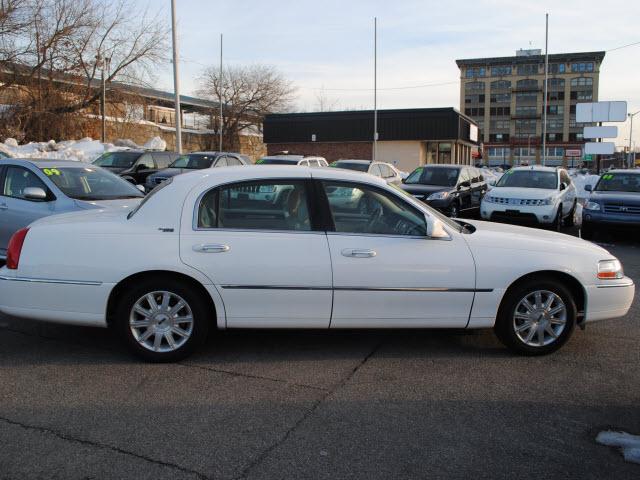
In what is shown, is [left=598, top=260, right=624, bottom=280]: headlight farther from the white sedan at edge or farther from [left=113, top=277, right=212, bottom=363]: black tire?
[left=113, top=277, right=212, bottom=363]: black tire

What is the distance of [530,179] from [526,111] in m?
113

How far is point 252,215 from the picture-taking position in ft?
Answer: 16.1

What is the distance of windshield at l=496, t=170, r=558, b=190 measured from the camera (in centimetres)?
1480

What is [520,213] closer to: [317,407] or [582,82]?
[317,407]

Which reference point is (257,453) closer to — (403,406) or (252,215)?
(403,406)

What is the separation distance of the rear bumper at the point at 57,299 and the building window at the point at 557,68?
126m

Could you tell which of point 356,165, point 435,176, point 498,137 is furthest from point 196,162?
point 498,137

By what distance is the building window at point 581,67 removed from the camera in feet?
379

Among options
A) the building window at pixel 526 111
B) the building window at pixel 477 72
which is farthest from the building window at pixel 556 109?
the building window at pixel 477 72

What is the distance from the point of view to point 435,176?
629 inches

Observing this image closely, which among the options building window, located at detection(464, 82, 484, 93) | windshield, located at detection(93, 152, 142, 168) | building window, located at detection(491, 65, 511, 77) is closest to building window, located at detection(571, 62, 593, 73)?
building window, located at detection(491, 65, 511, 77)

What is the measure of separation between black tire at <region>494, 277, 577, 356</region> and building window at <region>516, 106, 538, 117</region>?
123014mm

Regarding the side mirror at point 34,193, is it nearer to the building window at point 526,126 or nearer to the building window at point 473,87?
the building window at point 526,126

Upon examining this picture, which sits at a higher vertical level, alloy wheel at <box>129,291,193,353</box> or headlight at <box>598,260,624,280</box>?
headlight at <box>598,260,624,280</box>
